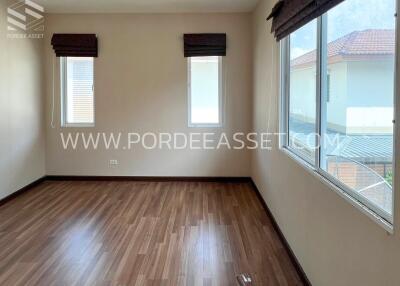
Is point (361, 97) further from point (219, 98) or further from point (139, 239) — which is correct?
point (219, 98)

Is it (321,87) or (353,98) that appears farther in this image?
(321,87)

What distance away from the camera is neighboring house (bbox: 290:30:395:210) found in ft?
5.42

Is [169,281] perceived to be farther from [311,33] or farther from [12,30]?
[12,30]

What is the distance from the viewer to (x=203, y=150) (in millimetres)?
6062

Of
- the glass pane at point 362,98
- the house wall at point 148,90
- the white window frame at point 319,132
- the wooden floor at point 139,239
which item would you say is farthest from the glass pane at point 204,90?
the glass pane at point 362,98

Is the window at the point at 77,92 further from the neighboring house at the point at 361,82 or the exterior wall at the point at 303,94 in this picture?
the neighboring house at the point at 361,82

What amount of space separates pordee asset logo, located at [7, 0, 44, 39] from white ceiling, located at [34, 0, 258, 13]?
16 cm

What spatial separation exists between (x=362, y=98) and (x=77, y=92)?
5.04 meters

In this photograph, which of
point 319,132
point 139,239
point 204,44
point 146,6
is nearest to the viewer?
point 319,132

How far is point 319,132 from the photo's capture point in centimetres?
258

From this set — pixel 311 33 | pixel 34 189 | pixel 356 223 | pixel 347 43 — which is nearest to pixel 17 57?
pixel 34 189

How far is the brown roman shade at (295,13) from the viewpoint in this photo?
2.26 meters

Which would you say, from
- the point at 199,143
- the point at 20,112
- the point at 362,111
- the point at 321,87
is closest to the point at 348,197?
the point at 362,111

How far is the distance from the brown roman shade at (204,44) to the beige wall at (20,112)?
2307 millimetres
